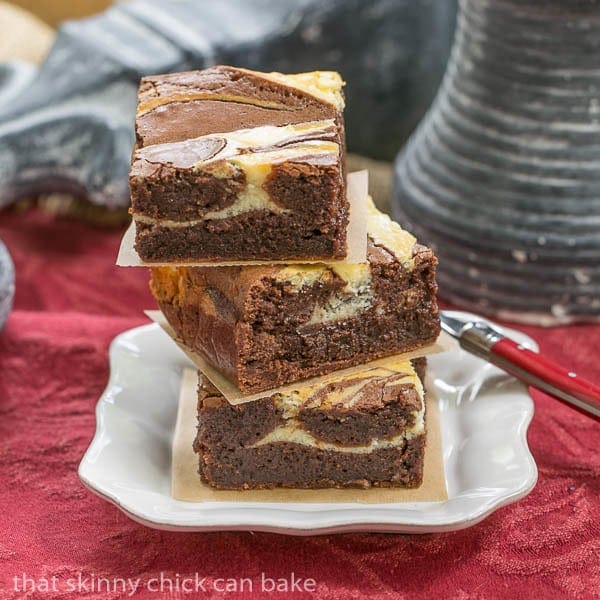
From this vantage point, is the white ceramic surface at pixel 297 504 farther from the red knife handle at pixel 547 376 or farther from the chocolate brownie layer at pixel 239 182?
the chocolate brownie layer at pixel 239 182

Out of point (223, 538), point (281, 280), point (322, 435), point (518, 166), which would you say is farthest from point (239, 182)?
point (518, 166)

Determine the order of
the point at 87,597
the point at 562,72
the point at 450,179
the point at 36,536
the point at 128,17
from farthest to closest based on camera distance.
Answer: the point at 128,17, the point at 450,179, the point at 562,72, the point at 36,536, the point at 87,597

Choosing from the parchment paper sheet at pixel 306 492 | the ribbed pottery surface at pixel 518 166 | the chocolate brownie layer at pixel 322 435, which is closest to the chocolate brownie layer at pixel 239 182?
the chocolate brownie layer at pixel 322 435

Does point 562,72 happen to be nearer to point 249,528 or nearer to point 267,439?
point 267,439

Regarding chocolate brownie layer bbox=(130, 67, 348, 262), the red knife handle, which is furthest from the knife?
chocolate brownie layer bbox=(130, 67, 348, 262)

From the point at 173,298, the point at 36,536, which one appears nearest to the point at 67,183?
the point at 173,298
